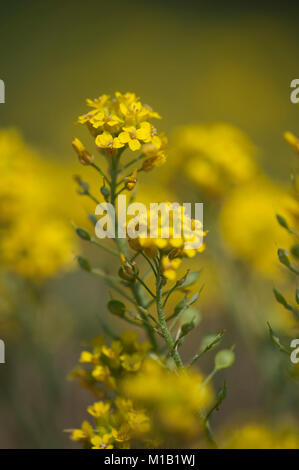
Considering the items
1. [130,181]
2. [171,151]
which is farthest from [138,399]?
[171,151]

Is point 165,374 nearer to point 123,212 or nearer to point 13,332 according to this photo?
point 123,212

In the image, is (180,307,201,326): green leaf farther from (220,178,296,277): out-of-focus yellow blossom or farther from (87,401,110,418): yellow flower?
(220,178,296,277): out-of-focus yellow blossom

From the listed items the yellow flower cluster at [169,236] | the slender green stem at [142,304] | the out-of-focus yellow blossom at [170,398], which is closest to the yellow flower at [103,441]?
the out-of-focus yellow blossom at [170,398]

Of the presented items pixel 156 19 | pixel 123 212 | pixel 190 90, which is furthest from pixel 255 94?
pixel 123 212

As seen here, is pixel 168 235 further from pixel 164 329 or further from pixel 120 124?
pixel 120 124

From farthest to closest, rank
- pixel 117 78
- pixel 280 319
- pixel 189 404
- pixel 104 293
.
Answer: pixel 117 78, pixel 104 293, pixel 280 319, pixel 189 404

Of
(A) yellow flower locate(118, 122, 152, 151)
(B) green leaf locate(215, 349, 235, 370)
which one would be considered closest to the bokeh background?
(A) yellow flower locate(118, 122, 152, 151)
